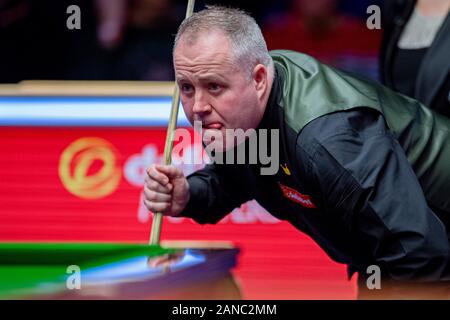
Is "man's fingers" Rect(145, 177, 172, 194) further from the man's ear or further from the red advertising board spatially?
the red advertising board

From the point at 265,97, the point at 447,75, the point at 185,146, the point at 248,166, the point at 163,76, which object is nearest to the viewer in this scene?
the point at 265,97

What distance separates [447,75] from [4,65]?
117 inches

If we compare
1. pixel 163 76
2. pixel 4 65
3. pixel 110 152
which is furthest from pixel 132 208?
pixel 4 65

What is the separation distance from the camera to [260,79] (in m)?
2.94

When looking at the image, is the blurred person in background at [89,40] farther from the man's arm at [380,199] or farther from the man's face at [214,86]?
the man's arm at [380,199]

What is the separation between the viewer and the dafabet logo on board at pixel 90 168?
15.8 feet

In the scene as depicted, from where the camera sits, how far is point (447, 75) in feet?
12.3

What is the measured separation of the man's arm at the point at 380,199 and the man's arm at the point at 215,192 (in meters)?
0.57

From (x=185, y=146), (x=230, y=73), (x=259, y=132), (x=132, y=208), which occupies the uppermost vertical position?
(x=230, y=73)

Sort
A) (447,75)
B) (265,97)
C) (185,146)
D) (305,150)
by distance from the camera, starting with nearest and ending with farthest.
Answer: (305,150)
(265,97)
(447,75)
(185,146)

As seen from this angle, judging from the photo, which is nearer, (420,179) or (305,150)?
(305,150)

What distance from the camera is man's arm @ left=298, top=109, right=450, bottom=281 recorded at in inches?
104

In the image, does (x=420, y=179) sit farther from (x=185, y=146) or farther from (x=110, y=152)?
(x=110, y=152)

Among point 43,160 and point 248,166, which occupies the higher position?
point 248,166
